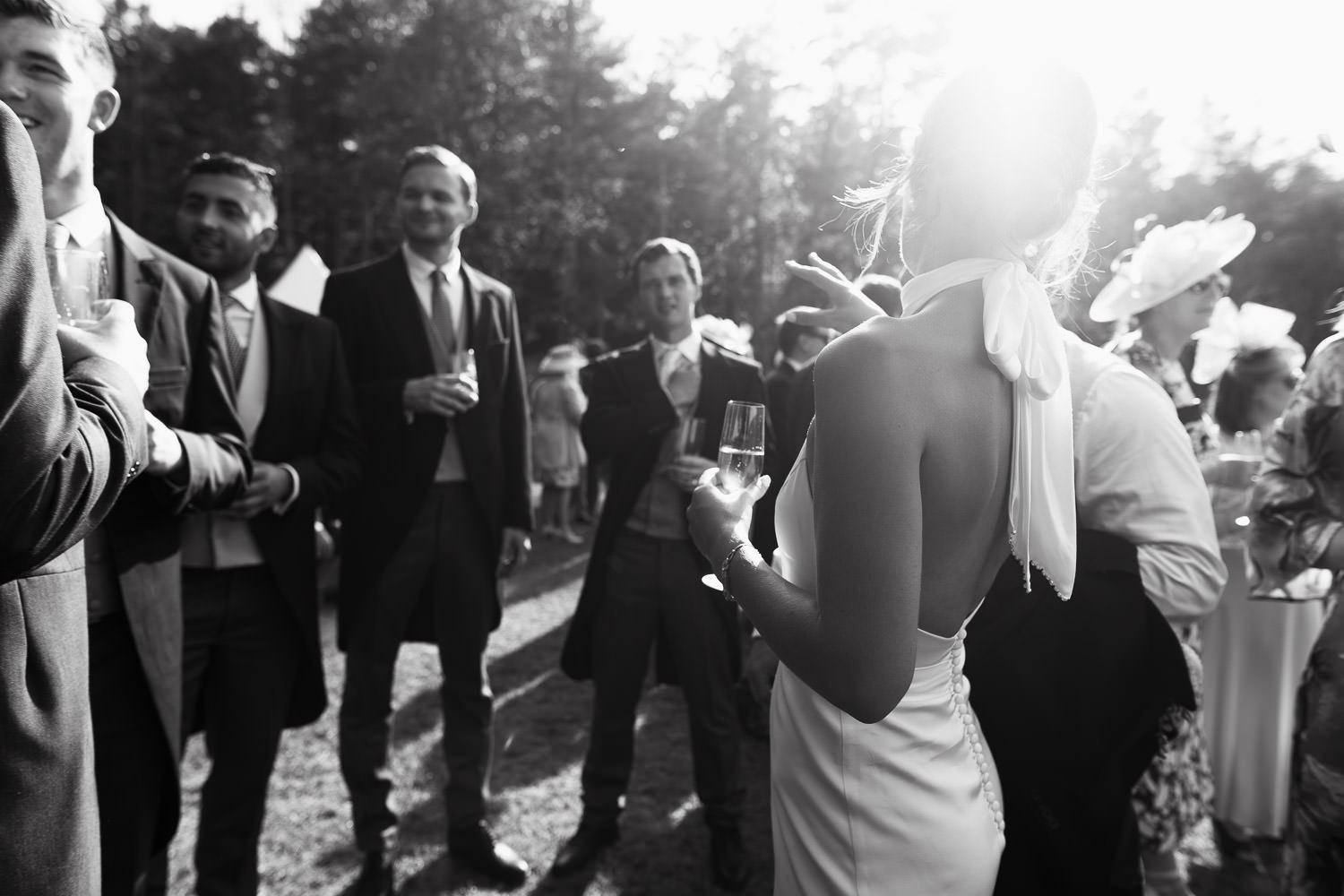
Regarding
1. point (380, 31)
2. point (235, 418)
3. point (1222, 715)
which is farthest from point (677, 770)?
point (380, 31)

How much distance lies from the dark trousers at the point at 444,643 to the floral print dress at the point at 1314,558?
278cm

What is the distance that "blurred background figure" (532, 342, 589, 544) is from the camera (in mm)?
10852

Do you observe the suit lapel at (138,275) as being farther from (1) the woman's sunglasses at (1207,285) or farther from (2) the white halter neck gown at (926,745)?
(1) the woman's sunglasses at (1207,285)

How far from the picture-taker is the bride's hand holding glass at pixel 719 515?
1.56 meters

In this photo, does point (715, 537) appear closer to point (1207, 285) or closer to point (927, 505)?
point (927, 505)

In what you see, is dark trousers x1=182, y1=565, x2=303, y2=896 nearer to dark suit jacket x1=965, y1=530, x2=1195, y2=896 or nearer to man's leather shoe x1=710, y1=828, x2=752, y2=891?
man's leather shoe x1=710, y1=828, x2=752, y2=891

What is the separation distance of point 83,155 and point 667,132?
19.7 metres

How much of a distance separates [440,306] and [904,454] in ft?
9.29

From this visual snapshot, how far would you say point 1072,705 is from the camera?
6.37 ft

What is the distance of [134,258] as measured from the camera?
228 cm

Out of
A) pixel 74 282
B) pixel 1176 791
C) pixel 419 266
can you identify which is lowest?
pixel 1176 791

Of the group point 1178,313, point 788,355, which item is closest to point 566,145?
point 788,355

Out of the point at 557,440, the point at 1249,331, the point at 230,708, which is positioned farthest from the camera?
the point at 557,440

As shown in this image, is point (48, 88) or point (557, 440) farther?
point (557, 440)
